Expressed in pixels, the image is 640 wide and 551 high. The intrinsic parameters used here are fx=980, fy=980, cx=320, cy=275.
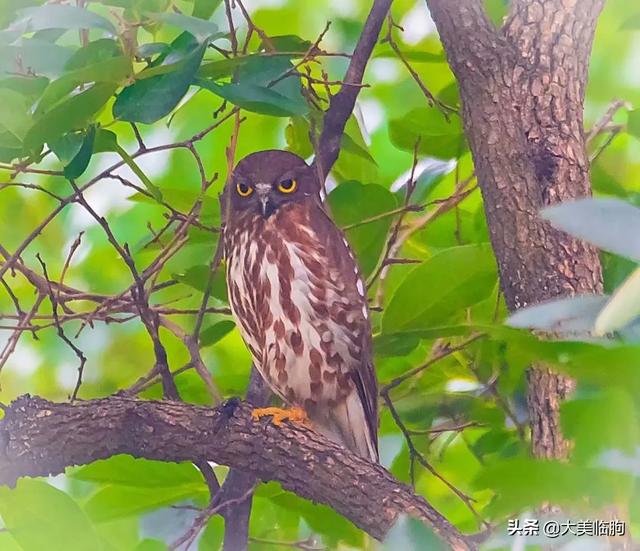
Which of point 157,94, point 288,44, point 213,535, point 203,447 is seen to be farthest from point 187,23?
point 213,535

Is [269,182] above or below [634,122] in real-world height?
above

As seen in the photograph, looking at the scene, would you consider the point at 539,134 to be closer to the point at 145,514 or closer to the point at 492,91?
the point at 492,91

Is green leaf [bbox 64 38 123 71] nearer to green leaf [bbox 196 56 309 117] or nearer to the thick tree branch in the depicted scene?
green leaf [bbox 196 56 309 117]

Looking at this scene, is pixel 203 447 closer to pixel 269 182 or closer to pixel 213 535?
pixel 213 535

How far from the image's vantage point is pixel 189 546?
6.39 ft

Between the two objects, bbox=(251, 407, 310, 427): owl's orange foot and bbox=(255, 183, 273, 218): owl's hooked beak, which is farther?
bbox=(255, 183, 273, 218): owl's hooked beak

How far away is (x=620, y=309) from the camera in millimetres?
718

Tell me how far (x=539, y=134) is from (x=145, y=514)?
113cm

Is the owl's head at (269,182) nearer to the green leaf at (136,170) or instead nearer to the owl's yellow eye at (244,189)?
the owl's yellow eye at (244,189)

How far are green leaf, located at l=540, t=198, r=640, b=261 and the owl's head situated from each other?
5.38 feet

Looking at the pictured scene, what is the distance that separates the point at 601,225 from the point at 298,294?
167 cm

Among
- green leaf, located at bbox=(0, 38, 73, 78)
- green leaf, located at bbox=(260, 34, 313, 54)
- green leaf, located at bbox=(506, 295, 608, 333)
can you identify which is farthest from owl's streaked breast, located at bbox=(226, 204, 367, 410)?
green leaf, located at bbox=(506, 295, 608, 333)

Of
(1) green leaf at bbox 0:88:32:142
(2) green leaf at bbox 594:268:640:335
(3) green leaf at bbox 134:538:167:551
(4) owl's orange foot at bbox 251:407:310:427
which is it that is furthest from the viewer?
(4) owl's orange foot at bbox 251:407:310:427

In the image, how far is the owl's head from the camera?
2404mm
